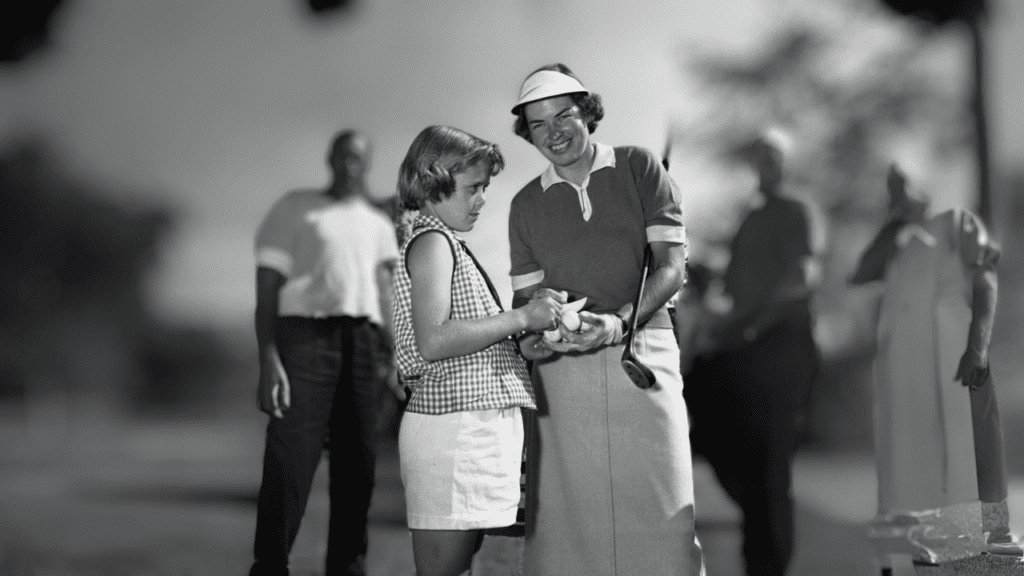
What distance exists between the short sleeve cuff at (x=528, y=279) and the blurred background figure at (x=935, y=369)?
136cm

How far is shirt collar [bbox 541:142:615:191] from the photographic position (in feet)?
8.42

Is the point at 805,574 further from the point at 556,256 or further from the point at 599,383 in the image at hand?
the point at 556,256

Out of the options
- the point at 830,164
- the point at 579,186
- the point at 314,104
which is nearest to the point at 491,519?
the point at 579,186

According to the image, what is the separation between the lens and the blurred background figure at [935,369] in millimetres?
3057

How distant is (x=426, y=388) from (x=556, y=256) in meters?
0.56

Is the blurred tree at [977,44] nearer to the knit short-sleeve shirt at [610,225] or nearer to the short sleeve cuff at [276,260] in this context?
the knit short-sleeve shirt at [610,225]

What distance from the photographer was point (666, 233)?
2.50 m

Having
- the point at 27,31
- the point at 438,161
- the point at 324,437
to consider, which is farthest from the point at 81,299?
the point at 438,161

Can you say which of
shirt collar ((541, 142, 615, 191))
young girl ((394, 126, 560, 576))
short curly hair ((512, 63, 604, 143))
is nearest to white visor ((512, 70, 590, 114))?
short curly hair ((512, 63, 604, 143))

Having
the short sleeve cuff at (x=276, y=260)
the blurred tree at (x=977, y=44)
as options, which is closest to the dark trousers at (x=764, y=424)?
the blurred tree at (x=977, y=44)

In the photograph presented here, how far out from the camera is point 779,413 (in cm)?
357

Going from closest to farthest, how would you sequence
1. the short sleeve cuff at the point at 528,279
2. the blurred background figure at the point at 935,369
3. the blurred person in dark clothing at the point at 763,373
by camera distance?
the short sleeve cuff at the point at 528,279
the blurred background figure at the point at 935,369
the blurred person in dark clothing at the point at 763,373

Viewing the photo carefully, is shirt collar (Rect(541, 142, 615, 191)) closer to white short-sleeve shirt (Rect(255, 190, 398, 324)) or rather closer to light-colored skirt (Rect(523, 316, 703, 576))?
light-colored skirt (Rect(523, 316, 703, 576))

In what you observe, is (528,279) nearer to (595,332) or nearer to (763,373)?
(595,332)
